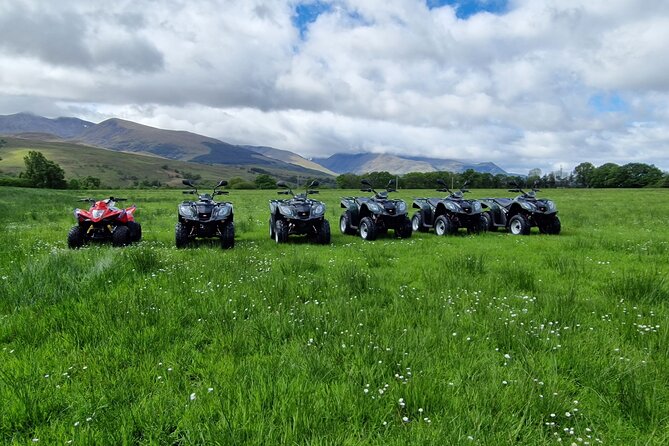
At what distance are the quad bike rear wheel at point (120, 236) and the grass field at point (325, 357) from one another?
12.4 feet

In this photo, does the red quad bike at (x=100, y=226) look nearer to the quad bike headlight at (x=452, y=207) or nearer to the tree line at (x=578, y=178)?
the quad bike headlight at (x=452, y=207)

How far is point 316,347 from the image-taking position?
3.64m

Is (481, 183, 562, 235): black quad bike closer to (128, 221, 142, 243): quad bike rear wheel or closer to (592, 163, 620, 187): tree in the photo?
(128, 221, 142, 243): quad bike rear wheel

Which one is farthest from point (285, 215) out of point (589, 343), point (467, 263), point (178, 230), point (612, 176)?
point (612, 176)

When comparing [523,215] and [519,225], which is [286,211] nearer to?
[519,225]

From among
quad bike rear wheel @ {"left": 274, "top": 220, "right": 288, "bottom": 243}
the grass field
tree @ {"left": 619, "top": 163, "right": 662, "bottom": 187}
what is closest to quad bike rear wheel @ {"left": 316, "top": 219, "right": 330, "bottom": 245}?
quad bike rear wheel @ {"left": 274, "top": 220, "right": 288, "bottom": 243}

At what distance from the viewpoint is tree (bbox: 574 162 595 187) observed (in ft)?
373

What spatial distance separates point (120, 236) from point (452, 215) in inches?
409

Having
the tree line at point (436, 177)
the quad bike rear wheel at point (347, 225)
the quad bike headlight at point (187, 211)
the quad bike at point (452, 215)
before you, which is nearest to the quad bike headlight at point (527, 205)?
the quad bike at point (452, 215)

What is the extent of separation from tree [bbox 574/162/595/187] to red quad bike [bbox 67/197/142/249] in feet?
421

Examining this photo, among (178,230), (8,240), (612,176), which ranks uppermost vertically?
(612,176)

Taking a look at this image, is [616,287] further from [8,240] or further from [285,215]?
[8,240]

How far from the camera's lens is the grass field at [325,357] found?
8.38 ft

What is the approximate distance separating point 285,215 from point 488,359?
8293mm
